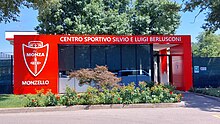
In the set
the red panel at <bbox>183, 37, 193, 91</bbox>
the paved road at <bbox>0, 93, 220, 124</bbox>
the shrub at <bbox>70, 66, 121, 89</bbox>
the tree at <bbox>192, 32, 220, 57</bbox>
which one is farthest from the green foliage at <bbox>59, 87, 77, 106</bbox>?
the tree at <bbox>192, 32, 220, 57</bbox>

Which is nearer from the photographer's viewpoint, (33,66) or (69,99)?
(69,99)

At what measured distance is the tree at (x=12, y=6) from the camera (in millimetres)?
18562

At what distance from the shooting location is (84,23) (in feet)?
103

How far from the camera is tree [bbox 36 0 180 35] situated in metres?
30.9

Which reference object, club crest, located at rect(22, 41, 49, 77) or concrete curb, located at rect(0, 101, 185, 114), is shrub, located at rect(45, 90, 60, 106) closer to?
concrete curb, located at rect(0, 101, 185, 114)

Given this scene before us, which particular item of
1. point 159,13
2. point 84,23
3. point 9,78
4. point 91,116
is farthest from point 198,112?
point 159,13

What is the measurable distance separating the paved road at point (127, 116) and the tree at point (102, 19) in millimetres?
16745

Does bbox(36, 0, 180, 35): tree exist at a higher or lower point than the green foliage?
higher

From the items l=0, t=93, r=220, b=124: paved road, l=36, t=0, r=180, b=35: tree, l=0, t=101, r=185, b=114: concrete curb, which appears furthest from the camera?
l=36, t=0, r=180, b=35: tree

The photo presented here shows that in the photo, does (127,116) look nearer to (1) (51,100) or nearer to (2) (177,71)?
(1) (51,100)

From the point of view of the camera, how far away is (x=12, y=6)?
1884cm

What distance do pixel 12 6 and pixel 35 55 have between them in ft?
11.9

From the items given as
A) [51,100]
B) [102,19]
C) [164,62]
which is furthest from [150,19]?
[51,100]

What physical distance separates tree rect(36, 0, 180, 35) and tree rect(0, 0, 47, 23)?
Answer: 8.73 m
